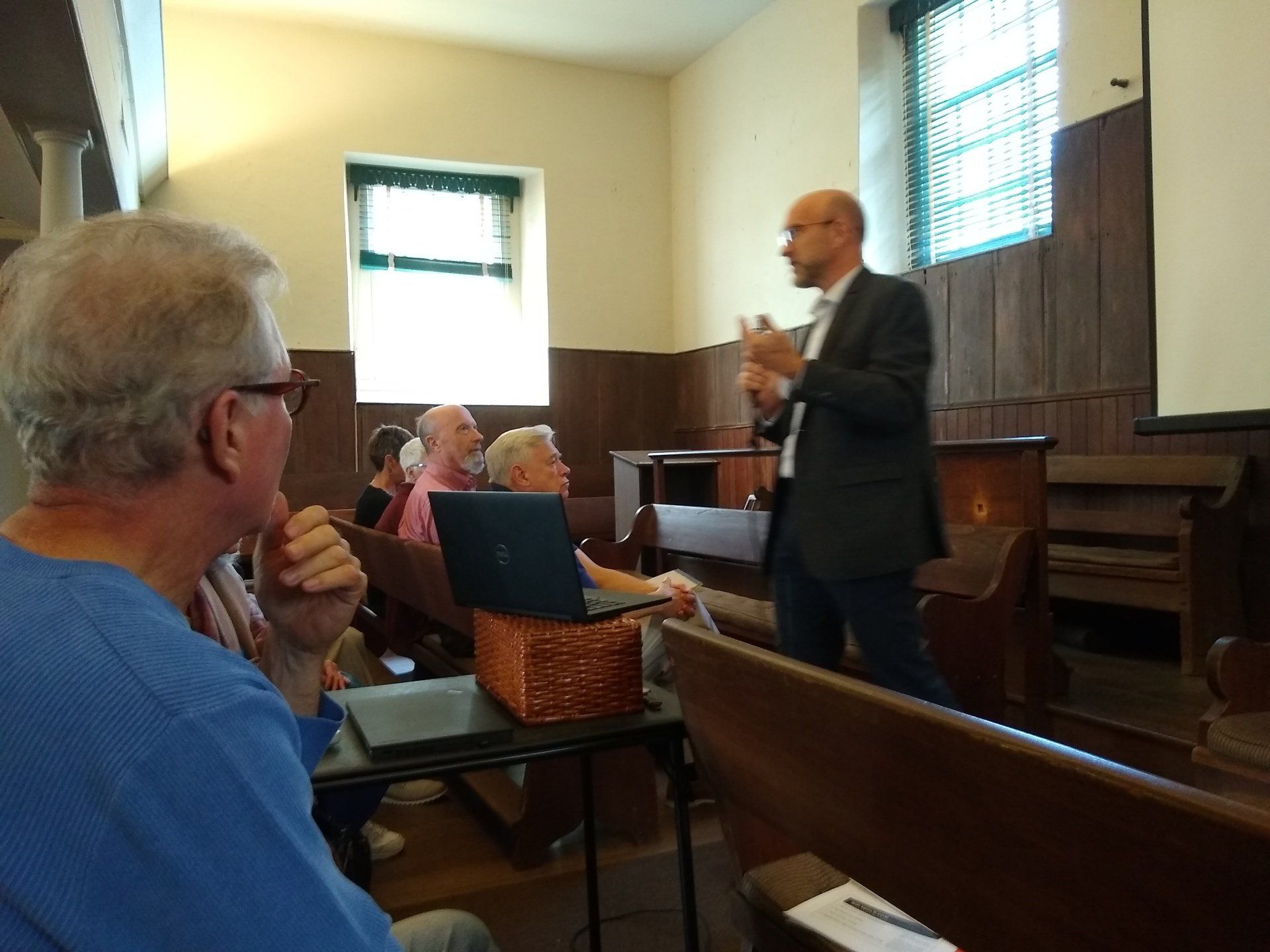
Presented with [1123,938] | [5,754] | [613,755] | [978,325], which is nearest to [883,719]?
[1123,938]

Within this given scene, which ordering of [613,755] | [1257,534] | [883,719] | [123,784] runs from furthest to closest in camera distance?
1. [1257,534]
2. [613,755]
3. [883,719]
4. [123,784]

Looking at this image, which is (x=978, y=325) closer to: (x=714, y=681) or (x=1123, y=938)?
(x=714, y=681)

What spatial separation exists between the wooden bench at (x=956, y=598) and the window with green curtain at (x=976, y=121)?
2.49 m

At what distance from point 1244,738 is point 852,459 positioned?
2.94 ft

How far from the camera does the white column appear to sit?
3.73 metres

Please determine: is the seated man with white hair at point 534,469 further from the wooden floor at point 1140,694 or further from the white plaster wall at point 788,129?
the white plaster wall at point 788,129

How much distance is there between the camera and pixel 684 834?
134 cm

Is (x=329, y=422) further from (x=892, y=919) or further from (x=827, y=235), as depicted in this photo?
(x=892, y=919)

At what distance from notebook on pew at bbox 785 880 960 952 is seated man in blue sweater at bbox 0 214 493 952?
1.92 ft

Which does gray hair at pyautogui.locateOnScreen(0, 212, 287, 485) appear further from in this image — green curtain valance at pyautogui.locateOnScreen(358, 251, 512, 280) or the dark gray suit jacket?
green curtain valance at pyautogui.locateOnScreen(358, 251, 512, 280)

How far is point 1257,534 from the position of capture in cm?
367

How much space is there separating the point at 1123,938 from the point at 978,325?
4.94 m

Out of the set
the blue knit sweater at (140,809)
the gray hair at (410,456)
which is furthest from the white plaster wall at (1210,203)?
the blue knit sweater at (140,809)

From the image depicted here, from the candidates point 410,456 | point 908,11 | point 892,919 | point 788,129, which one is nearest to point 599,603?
point 892,919
